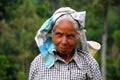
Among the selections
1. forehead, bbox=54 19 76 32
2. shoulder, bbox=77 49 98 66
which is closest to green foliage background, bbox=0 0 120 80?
shoulder, bbox=77 49 98 66

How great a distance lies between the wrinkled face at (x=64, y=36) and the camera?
3.56 metres

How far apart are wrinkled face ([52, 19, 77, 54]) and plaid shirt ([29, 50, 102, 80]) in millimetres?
79

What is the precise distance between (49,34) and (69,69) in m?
0.29

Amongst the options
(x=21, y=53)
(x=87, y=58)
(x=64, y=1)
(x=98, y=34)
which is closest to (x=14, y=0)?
(x=21, y=53)

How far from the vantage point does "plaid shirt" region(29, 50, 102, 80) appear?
3586 mm

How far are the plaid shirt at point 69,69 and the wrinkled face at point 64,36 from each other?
0.26ft

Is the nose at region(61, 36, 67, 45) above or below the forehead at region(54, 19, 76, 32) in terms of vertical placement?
below

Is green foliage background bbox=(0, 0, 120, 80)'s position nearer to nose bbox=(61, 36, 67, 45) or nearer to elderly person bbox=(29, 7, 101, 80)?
elderly person bbox=(29, 7, 101, 80)

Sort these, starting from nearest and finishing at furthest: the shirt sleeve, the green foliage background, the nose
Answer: the nose, the shirt sleeve, the green foliage background

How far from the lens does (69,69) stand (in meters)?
3.60

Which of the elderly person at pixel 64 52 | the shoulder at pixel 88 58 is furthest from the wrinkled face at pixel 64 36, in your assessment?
the shoulder at pixel 88 58

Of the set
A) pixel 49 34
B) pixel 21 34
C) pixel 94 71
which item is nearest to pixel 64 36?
pixel 49 34

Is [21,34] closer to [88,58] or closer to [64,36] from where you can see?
[88,58]

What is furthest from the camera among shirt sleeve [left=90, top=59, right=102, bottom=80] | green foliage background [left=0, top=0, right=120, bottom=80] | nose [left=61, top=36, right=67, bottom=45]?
green foliage background [left=0, top=0, right=120, bottom=80]
